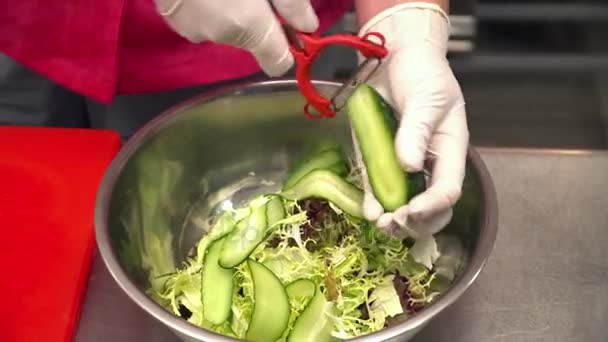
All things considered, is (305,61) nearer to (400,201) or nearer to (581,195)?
(400,201)

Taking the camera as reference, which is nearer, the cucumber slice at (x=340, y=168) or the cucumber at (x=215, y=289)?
the cucumber at (x=215, y=289)

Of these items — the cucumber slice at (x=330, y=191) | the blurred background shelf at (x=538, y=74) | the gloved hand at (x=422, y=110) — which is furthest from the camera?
the blurred background shelf at (x=538, y=74)

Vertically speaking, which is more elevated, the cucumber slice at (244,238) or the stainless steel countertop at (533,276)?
the cucumber slice at (244,238)

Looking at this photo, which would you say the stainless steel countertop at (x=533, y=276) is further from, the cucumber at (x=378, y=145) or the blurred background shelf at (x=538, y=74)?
the blurred background shelf at (x=538, y=74)

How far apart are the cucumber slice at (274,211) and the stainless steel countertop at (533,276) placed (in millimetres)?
143

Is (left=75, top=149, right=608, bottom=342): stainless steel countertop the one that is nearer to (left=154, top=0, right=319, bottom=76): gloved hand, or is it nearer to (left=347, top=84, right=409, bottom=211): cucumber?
(left=347, top=84, right=409, bottom=211): cucumber

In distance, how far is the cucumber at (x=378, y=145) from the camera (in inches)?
29.2

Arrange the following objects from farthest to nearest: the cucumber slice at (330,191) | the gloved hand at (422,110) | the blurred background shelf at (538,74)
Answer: the blurred background shelf at (538,74) < the cucumber slice at (330,191) < the gloved hand at (422,110)

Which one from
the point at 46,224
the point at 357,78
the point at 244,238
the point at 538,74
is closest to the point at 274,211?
the point at 244,238

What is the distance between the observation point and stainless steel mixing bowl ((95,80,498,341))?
0.80 m

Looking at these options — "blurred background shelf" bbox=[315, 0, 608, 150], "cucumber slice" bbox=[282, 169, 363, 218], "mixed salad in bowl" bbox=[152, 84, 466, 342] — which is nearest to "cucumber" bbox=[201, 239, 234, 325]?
"mixed salad in bowl" bbox=[152, 84, 466, 342]

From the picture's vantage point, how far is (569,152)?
3.29 feet

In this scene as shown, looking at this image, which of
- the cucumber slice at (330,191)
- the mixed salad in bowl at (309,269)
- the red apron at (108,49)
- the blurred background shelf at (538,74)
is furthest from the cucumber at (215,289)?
the blurred background shelf at (538,74)

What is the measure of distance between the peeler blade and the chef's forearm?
71mm
